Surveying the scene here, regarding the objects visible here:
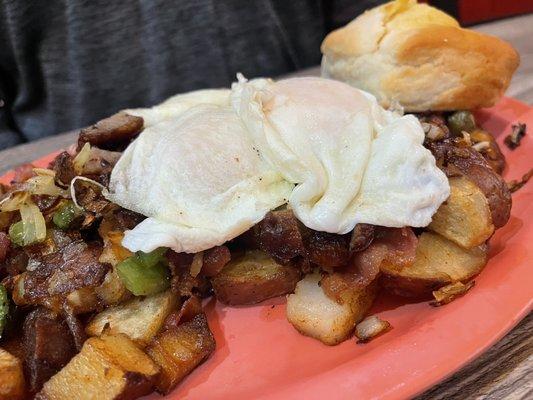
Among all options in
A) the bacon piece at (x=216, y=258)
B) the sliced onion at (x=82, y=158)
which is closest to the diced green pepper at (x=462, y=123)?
the bacon piece at (x=216, y=258)

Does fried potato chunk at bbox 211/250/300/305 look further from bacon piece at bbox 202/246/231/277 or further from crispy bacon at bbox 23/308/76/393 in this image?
crispy bacon at bbox 23/308/76/393

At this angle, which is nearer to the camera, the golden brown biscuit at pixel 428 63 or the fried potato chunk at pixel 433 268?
the fried potato chunk at pixel 433 268

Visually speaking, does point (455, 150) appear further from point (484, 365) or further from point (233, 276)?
point (233, 276)

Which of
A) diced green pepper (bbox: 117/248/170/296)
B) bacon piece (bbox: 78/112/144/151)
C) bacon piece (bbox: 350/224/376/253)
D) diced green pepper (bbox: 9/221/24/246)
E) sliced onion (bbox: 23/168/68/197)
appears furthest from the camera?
bacon piece (bbox: 78/112/144/151)

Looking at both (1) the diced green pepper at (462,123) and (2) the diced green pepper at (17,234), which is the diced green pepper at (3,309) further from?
(1) the diced green pepper at (462,123)

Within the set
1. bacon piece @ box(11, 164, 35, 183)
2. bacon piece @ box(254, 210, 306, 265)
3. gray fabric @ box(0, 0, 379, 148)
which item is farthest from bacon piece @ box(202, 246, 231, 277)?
gray fabric @ box(0, 0, 379, 148)

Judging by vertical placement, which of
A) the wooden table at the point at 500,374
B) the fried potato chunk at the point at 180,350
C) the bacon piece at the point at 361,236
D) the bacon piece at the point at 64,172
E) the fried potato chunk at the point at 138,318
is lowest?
the wooden table at the point at 500,374

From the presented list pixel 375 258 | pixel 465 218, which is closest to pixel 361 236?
pixel 375 258

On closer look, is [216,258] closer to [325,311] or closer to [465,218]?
[325,311]
